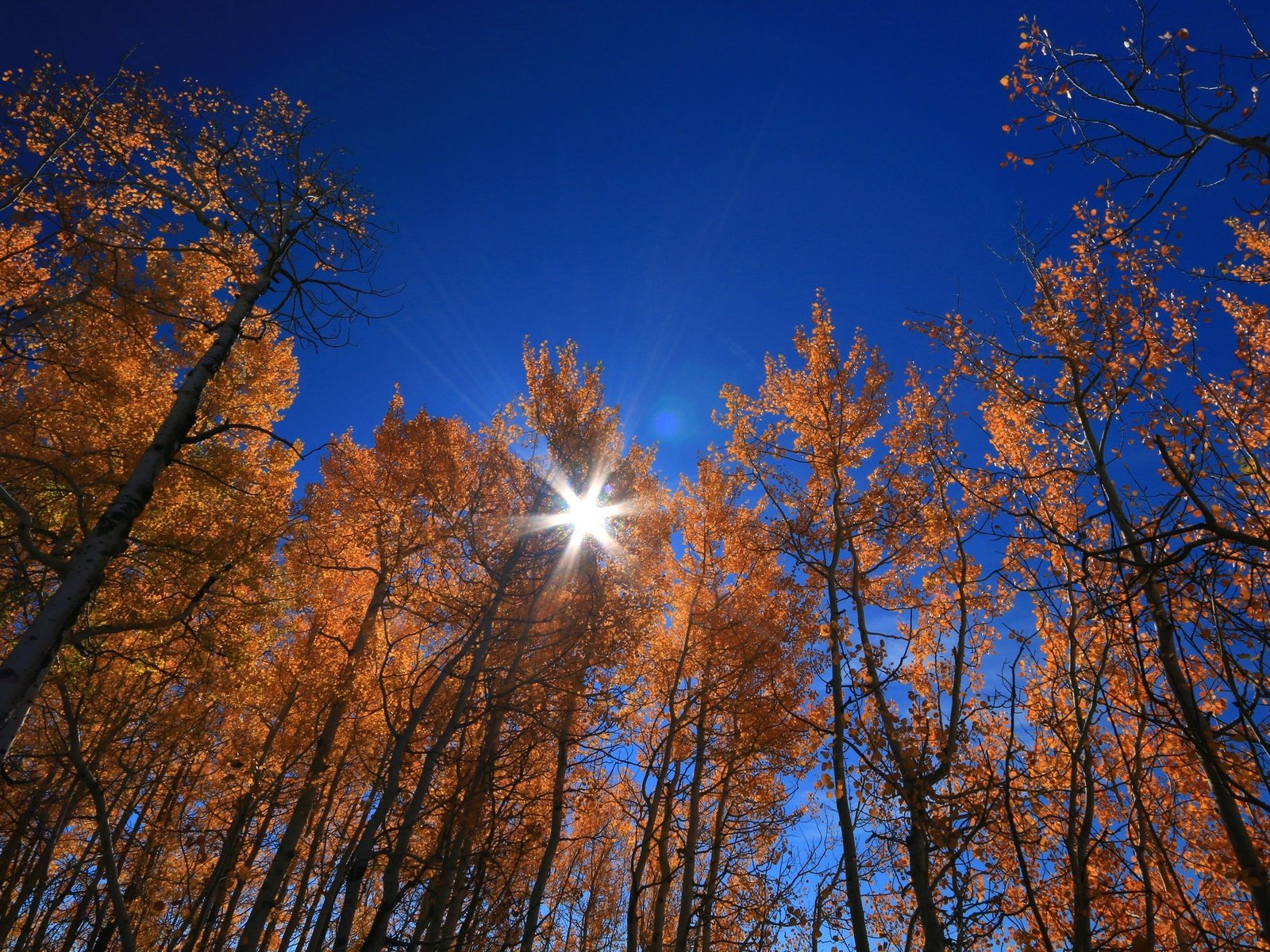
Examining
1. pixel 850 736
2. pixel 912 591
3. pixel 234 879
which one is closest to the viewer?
pixel 850 736

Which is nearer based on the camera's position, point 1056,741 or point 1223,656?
point 1223,656

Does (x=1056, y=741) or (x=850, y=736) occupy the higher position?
(x=1056, y=741)

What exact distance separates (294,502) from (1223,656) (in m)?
10.5

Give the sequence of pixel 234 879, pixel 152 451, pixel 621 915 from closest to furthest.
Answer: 1. pixel 152 451
2. pixel 234 879
3. pixel 621 915

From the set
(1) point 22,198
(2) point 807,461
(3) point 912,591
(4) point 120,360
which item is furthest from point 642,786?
(4) point 120,360

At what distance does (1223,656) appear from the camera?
5.48ft

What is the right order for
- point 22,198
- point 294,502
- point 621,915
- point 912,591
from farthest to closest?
point 621,915, point 294,502, point 912,591, point 22,198

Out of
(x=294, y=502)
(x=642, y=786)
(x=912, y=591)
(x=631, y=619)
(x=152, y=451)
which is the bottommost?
(x=642, y=786)

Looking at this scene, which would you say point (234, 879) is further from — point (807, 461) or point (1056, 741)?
point (1056, 741)

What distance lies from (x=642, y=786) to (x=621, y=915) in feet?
44.5

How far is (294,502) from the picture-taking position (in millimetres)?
9258

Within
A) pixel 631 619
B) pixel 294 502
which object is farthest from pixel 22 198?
pixel 631 619

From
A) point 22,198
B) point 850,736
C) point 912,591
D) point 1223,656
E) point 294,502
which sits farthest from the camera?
point 294,502

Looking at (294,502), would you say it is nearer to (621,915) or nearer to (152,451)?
(152,451)
